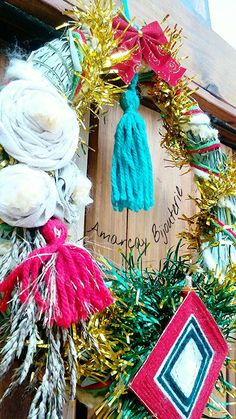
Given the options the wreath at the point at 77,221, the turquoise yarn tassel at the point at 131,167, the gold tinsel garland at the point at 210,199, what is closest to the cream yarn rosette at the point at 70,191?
the wreath at the point at 77,221

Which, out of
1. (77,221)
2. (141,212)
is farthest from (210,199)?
(77,221)

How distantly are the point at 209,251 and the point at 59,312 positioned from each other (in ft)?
1.21

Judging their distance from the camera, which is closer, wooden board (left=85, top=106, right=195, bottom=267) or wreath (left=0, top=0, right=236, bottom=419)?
wreath (left=0, top=0, right=236, bottom=419)

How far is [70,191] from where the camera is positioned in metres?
0.58

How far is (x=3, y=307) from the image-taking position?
501mm

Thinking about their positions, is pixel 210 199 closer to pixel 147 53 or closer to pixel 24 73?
pixel 147 53

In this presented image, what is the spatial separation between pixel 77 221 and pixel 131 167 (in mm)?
113

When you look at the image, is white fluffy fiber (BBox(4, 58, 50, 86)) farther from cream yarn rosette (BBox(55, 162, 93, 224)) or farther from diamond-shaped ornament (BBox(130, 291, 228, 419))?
diamond-shaped ornament (BBox(130, 291, 228, 419))

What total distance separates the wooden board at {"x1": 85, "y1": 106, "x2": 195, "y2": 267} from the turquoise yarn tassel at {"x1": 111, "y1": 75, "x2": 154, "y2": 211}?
8 cm

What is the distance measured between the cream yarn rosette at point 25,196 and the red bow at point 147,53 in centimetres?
27

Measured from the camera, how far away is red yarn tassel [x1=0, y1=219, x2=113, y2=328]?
1.59ft

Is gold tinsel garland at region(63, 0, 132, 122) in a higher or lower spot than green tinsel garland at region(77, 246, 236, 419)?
higher

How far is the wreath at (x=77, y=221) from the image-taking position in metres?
0.49

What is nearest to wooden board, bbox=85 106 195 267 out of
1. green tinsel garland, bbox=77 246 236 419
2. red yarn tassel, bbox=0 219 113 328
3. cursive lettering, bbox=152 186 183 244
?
cursive lettering, bbox=152 186 183 244
